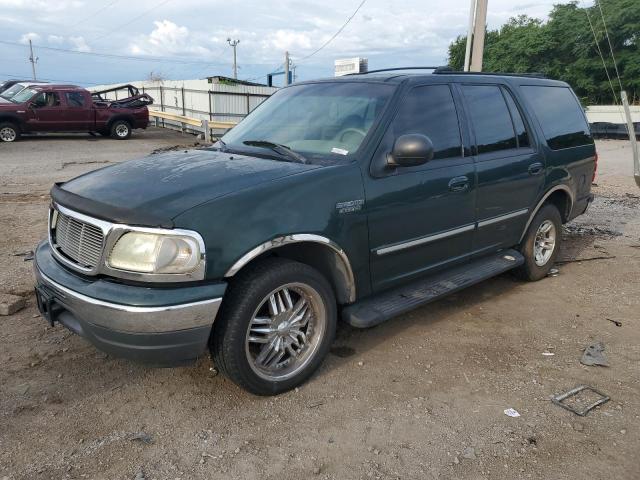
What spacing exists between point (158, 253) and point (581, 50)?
142ft

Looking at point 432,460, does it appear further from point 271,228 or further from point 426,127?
point 426,127

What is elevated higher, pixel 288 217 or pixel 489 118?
pixel 489 118

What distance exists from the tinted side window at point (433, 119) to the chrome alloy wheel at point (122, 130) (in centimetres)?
1744

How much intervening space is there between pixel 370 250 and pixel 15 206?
681cm

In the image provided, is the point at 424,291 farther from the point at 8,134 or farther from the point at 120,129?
the point at 120,129

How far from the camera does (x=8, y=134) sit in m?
16.9

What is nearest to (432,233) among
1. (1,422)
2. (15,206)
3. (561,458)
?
(561,458)

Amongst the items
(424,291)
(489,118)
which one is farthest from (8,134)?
(424,291)

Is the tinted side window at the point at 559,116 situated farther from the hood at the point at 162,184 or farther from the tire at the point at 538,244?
the hood at the point at 162,184

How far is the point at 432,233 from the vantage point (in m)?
3.97

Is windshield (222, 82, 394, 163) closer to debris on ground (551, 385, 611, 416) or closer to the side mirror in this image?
the side mirror

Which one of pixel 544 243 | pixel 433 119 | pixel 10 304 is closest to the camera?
pixel 433 119

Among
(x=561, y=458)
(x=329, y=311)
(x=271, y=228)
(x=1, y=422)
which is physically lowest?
(x=561, y=458)

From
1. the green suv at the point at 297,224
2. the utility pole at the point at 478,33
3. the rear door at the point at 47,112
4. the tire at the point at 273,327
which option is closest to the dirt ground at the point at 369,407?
the tire at the point at 273,327
